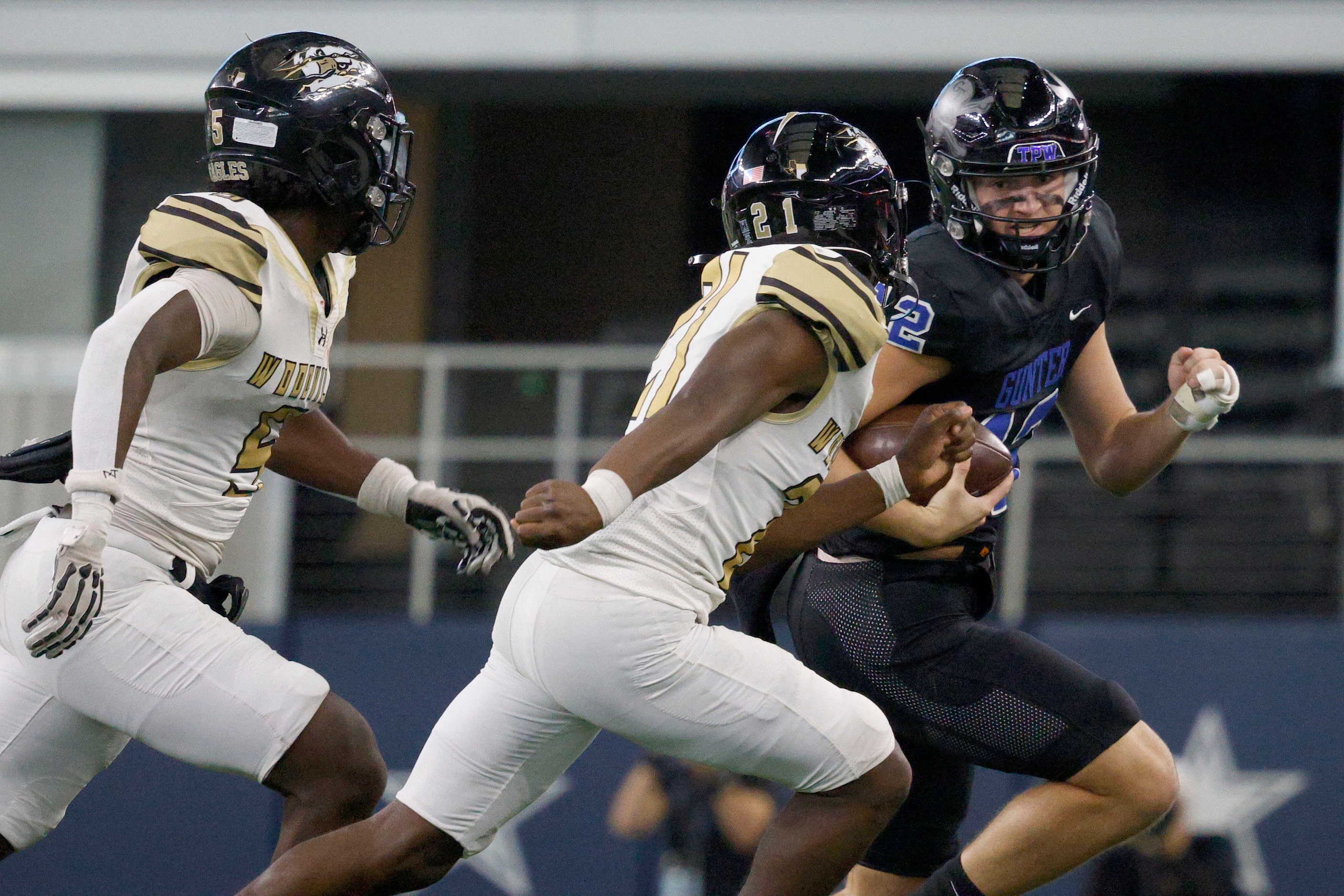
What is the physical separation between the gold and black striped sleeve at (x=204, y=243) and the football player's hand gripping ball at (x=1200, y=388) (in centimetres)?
185

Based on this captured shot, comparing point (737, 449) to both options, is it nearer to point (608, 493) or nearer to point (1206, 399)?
point (608, 493)

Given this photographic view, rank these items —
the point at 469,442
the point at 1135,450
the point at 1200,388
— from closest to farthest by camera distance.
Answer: the point at 1200,388, the point at 1135,450, the point at 469,442

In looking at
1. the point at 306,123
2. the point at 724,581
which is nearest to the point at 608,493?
the point at 724,581

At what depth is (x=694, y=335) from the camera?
9.68ft

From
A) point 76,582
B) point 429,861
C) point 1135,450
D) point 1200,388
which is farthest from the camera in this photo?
point 1135,450

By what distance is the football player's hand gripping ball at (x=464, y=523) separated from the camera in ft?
10.8

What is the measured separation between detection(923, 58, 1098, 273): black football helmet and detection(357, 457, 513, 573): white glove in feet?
3.77

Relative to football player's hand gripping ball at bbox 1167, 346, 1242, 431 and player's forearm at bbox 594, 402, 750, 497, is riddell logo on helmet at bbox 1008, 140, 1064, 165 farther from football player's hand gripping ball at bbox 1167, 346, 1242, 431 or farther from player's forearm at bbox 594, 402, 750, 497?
player's forearm at bbox 594, 402, 750, 497

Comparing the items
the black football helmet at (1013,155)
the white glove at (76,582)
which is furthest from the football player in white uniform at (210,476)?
the black football helmet at (1013,155)

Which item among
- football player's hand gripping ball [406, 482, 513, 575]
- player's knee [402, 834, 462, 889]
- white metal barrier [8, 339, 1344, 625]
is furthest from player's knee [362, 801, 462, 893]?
white metal barrier [8, 339, 1344, 625]

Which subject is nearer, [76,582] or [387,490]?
[76,582]

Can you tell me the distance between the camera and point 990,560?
365 cm

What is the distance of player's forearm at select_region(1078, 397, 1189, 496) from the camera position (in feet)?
12.1

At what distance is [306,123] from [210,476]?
2.28 feet
